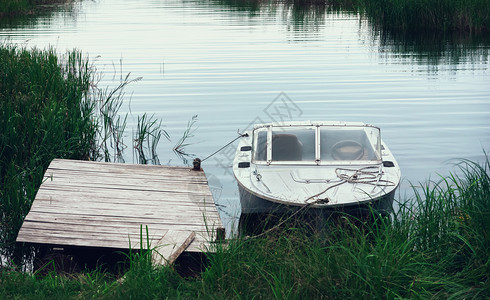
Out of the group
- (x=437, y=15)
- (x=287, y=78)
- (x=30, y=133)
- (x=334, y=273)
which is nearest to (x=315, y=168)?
(x=334, y=273)

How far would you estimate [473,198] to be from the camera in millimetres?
6078

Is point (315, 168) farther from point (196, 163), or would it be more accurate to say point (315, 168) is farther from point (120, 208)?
point (120, 208)

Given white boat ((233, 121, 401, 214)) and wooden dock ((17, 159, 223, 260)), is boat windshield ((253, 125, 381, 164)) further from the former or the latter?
wooden dock ((17, 159, 223, 260))

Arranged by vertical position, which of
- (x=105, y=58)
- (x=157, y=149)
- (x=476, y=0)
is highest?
(x=476, y=0)

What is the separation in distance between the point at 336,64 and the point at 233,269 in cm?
1873

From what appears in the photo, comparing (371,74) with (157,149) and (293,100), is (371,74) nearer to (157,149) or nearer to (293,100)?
(293,100)

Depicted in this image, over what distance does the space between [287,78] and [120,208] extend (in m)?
13.4

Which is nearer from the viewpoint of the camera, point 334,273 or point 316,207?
point 334,273

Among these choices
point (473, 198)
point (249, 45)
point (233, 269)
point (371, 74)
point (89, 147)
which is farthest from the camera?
point (249, 45)

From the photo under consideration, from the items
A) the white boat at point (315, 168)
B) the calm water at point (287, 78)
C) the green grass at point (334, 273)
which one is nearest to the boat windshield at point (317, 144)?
the white boat at point (315, 168)

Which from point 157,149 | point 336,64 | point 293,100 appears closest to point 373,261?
point 157,149

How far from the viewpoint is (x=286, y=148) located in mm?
8938

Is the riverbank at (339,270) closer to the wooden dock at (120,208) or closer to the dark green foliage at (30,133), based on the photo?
the wooden dock at (120,208)

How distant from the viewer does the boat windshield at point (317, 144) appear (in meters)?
8.84
